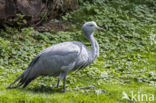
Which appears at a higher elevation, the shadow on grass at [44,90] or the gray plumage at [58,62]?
the gray plumage at [58,62]

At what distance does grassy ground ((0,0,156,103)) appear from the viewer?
560 cm

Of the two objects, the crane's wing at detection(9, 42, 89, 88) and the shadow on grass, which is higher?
the crane's wing at detection(9, 42, 89, 88)

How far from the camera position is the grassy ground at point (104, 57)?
5602 millimetres

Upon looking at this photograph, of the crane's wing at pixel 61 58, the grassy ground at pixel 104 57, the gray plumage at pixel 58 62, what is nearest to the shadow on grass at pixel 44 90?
the grassy ground at pixel 104 57

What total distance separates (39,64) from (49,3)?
5434mm

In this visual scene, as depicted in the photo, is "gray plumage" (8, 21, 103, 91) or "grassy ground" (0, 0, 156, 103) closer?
"grassy ground" (0, 0, 156, 103)

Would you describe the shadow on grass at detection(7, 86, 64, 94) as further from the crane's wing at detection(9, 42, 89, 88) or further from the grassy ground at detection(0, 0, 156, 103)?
the crane's wing at detection(9, 42, 89, 88)

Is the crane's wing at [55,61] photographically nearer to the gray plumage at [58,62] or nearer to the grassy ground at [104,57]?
the gray plumage at [58,62]

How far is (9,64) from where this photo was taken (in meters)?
8.02

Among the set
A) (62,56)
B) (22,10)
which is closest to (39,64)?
(62,56)

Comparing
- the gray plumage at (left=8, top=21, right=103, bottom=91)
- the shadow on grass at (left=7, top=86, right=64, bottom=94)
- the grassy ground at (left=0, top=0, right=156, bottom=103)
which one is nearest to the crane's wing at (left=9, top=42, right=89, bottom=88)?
the gray plumage at (left=8, top=21, right=103, bottom=91)

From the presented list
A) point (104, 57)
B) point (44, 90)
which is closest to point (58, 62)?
point (44, 90)

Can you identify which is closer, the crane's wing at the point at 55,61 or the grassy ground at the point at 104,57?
the grassy ground at the point at 104,57

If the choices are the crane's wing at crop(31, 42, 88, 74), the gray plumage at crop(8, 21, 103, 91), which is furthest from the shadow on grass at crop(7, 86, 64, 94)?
the crane's wing at crop(31, 42, 88, 74)
